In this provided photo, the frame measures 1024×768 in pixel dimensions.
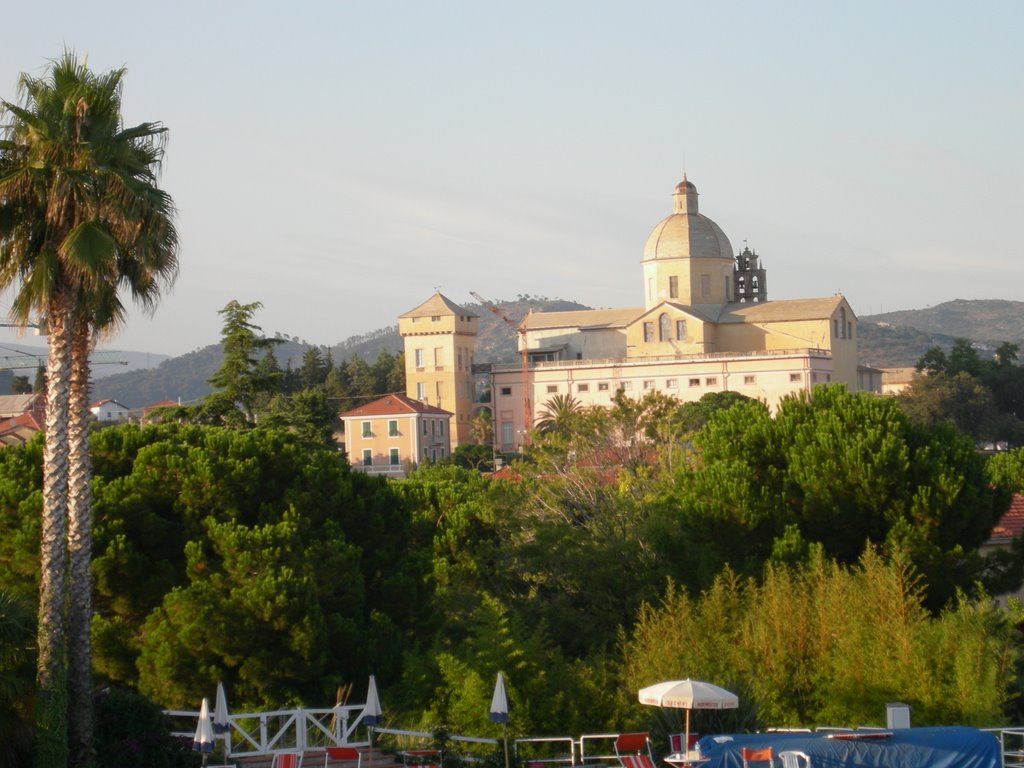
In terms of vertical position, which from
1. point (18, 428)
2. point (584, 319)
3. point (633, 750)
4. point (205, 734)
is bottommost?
point (633, 750)

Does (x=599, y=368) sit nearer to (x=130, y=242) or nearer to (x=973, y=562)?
(x=973, y=562)

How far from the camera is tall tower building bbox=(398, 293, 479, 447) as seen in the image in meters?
121

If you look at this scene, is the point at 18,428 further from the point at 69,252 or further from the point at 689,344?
the point at 69,252

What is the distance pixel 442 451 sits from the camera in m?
111

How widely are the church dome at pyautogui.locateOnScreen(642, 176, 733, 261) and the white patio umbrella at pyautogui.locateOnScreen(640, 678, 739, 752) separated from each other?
10029 centimetres

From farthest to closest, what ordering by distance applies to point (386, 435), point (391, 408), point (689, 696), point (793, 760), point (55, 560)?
point (391, 408) < point (386, 435) < point (55, 560) < point (689, 696) < point (793, 760)

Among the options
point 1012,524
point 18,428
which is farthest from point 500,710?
point 18,428

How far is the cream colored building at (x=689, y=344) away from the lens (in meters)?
109

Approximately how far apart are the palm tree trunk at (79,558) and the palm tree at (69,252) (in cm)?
1

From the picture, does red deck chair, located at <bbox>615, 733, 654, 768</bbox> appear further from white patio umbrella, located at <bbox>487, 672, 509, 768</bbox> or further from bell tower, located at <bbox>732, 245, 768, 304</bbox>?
bell tower, located at <bbox>732, 245, 768, 304</bbox>

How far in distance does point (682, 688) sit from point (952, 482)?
43.3 feet

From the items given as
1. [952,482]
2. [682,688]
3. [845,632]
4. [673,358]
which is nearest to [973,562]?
[952,482]

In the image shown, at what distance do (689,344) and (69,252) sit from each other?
96.6 meters

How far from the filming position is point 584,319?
406 feet
